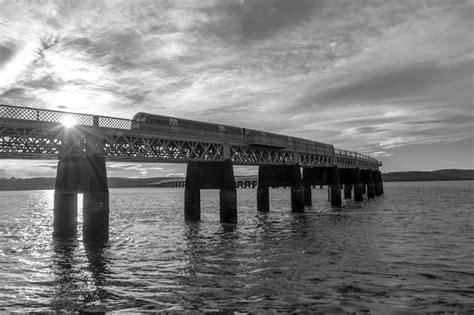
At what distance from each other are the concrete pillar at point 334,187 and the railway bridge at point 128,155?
50.4ft

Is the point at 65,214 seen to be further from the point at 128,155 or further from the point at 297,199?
the point at 297,199

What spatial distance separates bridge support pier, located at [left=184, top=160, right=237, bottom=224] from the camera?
40.2 metres

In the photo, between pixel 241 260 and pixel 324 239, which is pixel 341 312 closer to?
pixel 241 260

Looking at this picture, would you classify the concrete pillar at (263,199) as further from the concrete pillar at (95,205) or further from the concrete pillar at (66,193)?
the concrete pillar at (66,193)

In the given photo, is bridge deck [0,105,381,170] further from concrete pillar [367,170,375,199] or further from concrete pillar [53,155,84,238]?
concrete pillar [367,170,375,199]

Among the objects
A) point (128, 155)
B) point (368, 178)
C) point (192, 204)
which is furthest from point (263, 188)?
point (368, 178)

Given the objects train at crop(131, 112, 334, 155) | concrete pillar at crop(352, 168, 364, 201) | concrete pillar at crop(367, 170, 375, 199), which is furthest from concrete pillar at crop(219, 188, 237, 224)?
concrete pillar at crop(367, 170, 375, 199)

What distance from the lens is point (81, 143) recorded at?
1158 inches

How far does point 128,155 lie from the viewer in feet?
108

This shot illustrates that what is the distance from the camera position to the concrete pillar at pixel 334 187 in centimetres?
6738

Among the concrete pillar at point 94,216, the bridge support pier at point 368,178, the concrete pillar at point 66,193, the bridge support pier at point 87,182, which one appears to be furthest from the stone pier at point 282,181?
the bridge support pier at point 368,178

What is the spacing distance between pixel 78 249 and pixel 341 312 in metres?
20.3

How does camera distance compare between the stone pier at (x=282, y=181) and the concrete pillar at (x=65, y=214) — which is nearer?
the concrete pillar at (x=65, y=214)

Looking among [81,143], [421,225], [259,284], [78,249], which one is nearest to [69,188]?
[81,143]
